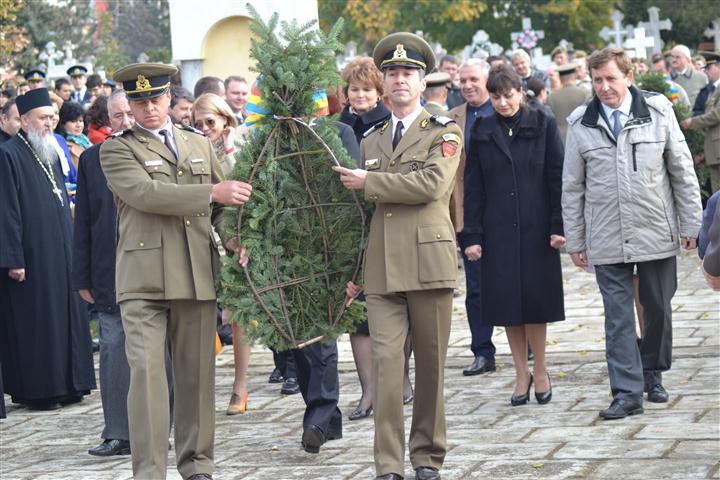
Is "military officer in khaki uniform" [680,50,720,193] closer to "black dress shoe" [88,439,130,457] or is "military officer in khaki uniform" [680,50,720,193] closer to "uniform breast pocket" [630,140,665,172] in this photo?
"uniform breast pocket" [630,140,665,172]

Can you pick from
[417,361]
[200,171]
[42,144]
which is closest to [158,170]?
[200,171]

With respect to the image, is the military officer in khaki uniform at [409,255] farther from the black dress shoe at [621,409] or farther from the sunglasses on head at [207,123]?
the sunglasses on head at [207,123]

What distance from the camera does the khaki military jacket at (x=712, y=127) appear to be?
15594mm

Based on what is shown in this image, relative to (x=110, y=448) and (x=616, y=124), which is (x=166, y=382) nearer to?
(x=110, y=448)

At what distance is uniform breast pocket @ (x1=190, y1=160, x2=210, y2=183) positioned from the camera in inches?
286

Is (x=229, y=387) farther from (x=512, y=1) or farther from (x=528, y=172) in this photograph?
(x=512, y=1)

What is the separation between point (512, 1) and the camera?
5019 cm

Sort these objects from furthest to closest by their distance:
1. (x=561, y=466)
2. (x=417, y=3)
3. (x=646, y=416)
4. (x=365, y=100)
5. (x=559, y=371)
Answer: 1. (x=417, y=3)
2. (x=559, y=371)
3. (x=365, y=100)
4. (x=646, y=416)
5. (x=561, y=466)

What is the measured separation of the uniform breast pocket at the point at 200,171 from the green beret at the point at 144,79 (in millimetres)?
399

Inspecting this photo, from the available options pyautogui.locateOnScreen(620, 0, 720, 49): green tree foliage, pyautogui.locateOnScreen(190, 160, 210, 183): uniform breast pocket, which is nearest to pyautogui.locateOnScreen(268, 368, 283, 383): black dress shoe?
pyautogui.locateOnScreen(190, 160, 210, 183): uniform breast pocket

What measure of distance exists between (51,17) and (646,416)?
3628 centimetres

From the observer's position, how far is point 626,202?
8398mm

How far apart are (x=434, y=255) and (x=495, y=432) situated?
1.61 meters

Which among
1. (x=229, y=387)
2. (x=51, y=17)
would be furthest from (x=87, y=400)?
(x=51, y=17)
